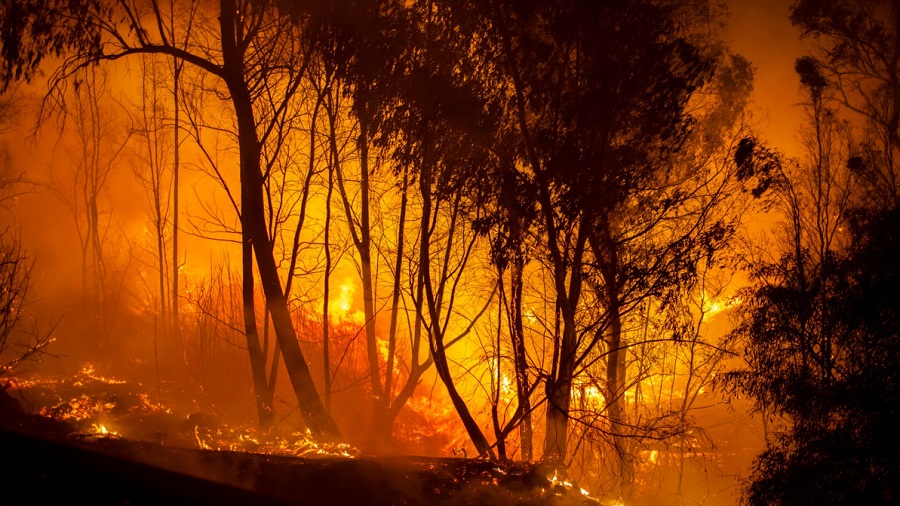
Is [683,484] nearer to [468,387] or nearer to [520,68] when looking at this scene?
[468,387]

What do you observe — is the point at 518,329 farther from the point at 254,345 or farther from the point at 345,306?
the point at 345,306

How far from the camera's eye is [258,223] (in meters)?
11.1

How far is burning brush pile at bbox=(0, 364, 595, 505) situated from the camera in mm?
3332

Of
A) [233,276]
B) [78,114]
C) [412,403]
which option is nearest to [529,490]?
[412,403]

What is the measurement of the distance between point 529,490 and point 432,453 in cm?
1742

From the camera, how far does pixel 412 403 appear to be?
24953 millimetres

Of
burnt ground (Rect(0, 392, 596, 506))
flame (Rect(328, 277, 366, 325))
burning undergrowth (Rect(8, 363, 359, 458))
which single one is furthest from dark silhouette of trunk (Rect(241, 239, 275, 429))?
flame (Rect(328, 277, 366, 325))

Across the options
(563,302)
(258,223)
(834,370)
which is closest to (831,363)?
(834,370)

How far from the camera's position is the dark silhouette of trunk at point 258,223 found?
11086mm

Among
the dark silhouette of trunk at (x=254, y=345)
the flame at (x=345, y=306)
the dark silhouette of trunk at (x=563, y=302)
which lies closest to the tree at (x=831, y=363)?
the dark silhouette of trunk at (x=563, y=302)

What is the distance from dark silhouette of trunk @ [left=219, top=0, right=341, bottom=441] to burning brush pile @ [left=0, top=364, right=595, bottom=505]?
1798mm

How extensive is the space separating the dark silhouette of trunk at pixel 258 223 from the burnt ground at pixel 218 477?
4.53m

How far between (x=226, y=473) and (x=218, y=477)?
0.20m

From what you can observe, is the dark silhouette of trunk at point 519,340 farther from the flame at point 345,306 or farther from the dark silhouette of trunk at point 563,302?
the flame at point 345,306
